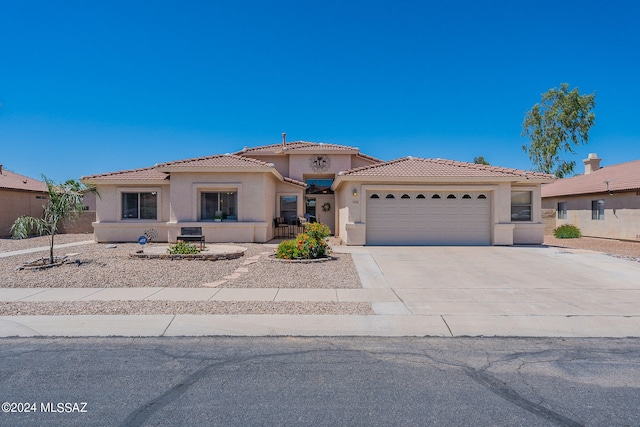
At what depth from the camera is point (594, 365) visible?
176 inches

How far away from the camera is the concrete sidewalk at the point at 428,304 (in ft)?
18.7

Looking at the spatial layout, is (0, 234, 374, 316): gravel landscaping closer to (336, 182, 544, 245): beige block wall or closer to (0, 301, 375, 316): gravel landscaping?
(0, 301, 375, 316): gravel landscaping

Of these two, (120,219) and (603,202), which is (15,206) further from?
(603,202)

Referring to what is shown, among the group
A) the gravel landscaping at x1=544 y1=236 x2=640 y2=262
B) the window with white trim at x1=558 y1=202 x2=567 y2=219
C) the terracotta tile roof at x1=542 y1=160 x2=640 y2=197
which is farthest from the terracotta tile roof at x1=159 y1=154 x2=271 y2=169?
the window with white trim at x1=558 y1=202 x2=567 y2=219

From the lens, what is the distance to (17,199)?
22250mm

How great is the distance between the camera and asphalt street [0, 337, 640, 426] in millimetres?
3344

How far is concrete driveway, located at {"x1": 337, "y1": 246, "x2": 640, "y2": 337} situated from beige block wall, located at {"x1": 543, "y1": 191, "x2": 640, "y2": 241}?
28.5ft

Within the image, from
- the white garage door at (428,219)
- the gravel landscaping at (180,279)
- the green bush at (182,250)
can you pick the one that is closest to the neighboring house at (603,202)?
the gravel landscaping at (180,279)

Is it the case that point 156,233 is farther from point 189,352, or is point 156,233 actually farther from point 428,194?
point 189,352

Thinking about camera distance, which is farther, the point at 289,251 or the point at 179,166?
the point at 179,166

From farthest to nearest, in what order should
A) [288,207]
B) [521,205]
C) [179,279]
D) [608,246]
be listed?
[288,207]
[608,246]
[521,205]
[179,279]

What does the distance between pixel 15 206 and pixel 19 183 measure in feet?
7.13

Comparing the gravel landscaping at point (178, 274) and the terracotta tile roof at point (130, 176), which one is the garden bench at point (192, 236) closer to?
the gravel landscaping at point (178, 274)

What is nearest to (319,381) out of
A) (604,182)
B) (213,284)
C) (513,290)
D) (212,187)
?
(213,284)
